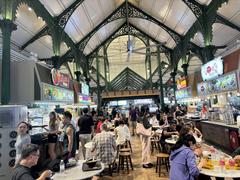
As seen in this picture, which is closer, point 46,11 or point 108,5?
point 46,11

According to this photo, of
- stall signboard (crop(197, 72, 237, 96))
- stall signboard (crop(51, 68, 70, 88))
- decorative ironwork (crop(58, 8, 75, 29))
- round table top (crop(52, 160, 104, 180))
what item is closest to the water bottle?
round table top (crop(52, 160, 104, 180))

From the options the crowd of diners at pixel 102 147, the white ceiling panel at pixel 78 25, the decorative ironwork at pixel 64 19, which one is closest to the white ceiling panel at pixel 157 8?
the white ceiling panel at pixel 78 25

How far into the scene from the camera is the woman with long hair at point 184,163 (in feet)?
8.62

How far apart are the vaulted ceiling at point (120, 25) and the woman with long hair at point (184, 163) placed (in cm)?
830

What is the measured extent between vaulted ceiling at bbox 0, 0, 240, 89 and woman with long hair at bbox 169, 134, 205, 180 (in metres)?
8.30

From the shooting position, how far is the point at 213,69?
373 inches

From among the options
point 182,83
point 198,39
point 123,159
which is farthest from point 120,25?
point 123,159

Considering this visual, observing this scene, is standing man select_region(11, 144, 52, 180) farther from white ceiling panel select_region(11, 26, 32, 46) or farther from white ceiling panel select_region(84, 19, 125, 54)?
white ceiling panel select_region(84, 19, 125, 54)

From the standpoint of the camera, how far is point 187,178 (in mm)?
2654

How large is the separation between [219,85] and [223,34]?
5.37 meters

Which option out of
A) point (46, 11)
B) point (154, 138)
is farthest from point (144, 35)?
point (154, 138)

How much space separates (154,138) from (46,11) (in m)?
7.96

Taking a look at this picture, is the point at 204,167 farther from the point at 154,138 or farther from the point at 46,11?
the point at 46,11

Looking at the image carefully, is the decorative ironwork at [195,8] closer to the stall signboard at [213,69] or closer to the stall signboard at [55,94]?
the stall signboard at [213,69]
